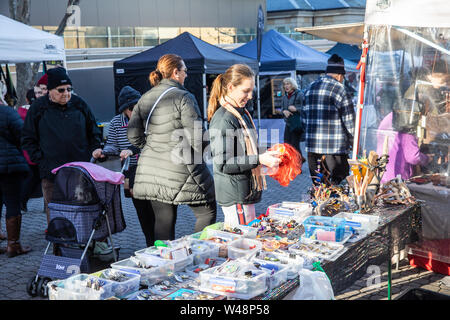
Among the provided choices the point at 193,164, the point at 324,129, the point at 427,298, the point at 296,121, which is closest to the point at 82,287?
the point at 427,298

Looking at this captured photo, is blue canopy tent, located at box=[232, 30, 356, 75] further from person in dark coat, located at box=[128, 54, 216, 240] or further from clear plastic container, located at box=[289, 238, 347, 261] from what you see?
clear plastic container, located at box=[289, 238, 347, 261]

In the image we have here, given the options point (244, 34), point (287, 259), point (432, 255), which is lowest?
point (432, 255)

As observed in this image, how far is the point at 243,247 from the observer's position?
8.74ft

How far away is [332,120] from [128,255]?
2.59 metres

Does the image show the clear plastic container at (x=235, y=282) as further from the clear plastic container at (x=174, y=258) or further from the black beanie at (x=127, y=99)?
the black beanie at (x=127, y=99)


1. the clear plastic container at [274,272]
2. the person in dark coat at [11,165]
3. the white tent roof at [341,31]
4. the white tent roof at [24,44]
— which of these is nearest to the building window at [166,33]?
the white tent roof at [24,44]

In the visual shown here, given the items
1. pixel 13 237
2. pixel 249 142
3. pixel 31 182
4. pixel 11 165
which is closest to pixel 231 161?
pixel 249 142

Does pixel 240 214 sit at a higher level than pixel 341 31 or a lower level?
lower

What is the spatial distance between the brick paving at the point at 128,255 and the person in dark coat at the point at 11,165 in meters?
0.42

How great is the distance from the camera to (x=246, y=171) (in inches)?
129

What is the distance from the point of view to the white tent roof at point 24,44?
660cm

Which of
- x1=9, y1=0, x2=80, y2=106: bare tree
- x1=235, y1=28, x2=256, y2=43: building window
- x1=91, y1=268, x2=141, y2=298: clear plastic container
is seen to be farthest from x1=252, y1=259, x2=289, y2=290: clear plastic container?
x1=235, y1=28, x2=256, y2=43: building window

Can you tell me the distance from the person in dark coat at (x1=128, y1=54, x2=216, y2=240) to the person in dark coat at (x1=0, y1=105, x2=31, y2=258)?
1803mm

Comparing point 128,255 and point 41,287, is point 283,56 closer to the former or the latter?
A: point 128,255
